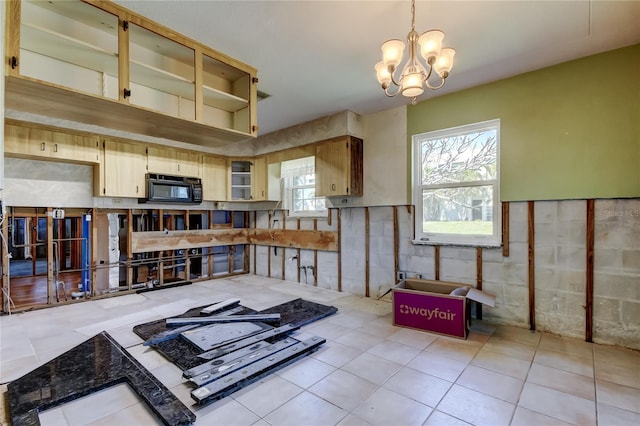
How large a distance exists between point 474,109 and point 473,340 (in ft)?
8.81

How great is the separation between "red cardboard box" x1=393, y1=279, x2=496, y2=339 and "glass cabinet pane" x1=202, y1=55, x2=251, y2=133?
2.63 metres

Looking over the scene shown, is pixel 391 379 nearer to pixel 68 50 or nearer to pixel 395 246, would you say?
pixel 395 246

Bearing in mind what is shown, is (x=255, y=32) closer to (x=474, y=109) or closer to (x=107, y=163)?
(x=474, y=109)

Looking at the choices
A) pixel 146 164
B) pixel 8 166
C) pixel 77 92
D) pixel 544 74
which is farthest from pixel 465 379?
pixel 8 166

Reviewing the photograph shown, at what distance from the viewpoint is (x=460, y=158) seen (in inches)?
151

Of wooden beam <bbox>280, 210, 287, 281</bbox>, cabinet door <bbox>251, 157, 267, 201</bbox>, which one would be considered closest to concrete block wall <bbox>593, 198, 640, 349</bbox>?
wooden beam <bbox>280, 210, 287, 281</bbox>

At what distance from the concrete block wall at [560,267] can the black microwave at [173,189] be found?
3.58 metres

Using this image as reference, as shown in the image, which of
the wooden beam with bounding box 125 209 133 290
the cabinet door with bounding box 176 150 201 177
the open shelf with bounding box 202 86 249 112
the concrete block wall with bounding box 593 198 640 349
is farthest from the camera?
the cabinet door with bounding box 176 150 201 177

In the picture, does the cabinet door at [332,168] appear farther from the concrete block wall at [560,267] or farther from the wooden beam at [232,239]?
the concrete block wall at [560,267]

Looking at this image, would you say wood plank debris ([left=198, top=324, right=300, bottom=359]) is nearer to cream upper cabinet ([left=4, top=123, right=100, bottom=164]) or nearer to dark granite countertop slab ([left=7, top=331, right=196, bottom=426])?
dark granite countertop slab ([left=7, top=331, right=196, bottom=426])

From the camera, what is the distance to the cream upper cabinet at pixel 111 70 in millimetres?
2176

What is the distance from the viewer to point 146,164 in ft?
15.8

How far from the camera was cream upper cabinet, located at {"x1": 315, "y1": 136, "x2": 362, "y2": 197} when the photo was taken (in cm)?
451

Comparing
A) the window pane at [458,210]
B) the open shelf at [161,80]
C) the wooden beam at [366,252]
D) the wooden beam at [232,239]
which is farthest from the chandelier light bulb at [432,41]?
the wooden beam at [232,239]
